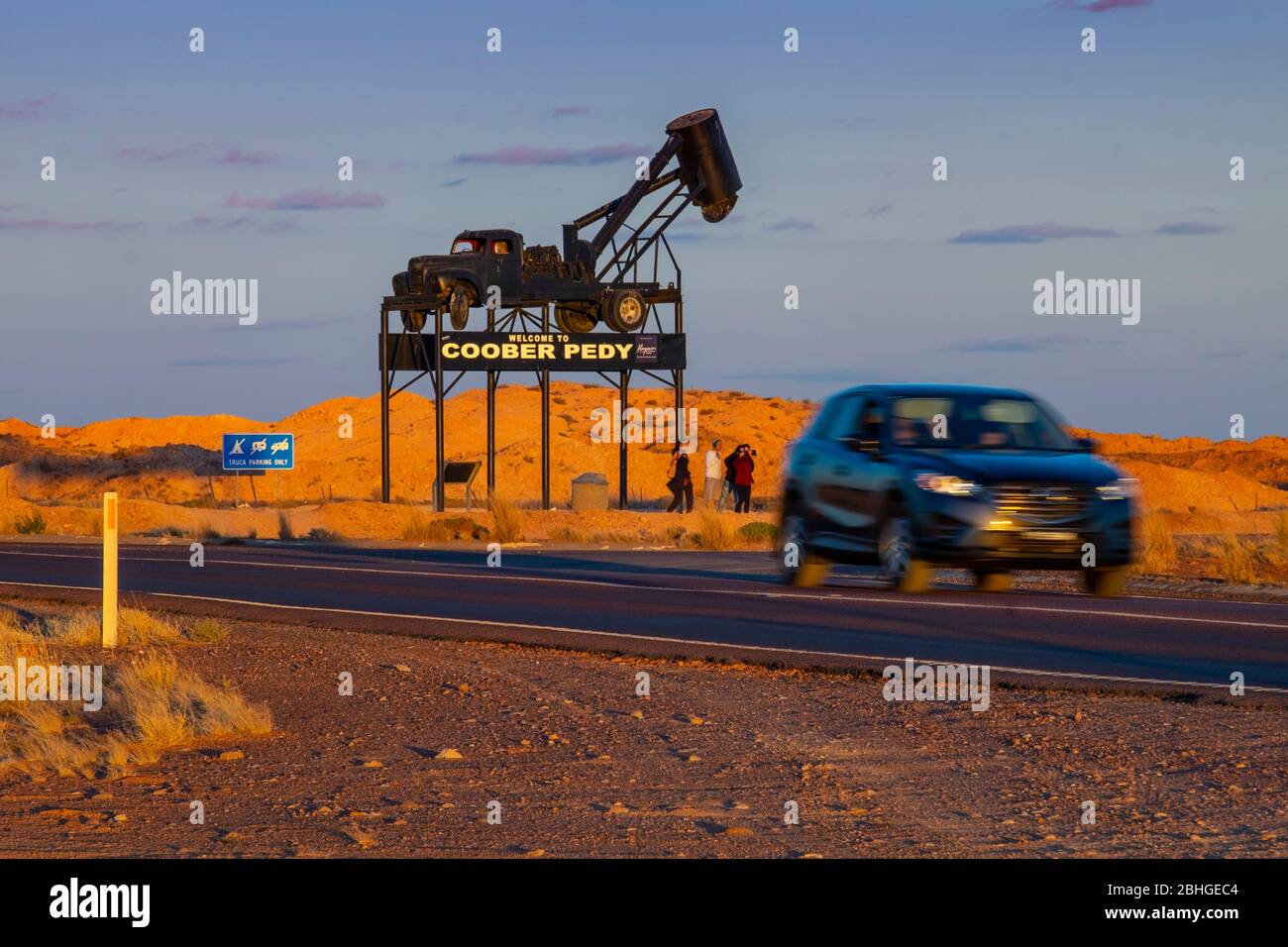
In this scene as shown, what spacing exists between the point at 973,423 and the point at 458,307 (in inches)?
1446

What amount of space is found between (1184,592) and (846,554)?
611 inches

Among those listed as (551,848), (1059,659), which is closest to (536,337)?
(1059,659)

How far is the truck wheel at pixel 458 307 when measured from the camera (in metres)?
46.8

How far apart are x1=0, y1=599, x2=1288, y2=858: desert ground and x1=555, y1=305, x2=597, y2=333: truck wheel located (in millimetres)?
32458

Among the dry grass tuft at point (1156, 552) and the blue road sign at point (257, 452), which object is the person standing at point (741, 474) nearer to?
the blue road sign at point (257, 452)

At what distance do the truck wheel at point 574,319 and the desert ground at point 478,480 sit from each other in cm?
528

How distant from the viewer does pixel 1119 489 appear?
977 centimetres

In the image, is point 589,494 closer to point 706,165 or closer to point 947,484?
point 706,165

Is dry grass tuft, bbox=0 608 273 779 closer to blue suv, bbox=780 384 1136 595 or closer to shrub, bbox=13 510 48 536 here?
blue suv, bbox=780 384 1136 595

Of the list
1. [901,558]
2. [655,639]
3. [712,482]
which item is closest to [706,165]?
[712,482]

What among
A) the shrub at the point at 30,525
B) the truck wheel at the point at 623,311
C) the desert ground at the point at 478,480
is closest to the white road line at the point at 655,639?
the desert ground at the point at 478,480

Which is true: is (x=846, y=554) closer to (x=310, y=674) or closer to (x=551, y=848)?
(x=551, y=848)

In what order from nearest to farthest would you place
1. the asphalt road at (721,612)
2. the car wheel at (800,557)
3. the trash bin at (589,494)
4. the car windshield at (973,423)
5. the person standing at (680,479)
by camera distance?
the car windshield at (973,423), the car wheel at (800,557), the asphalt road at (721,612), the person standing at (680,479), the trash bin at (589,494)

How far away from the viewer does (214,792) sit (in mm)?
10797
